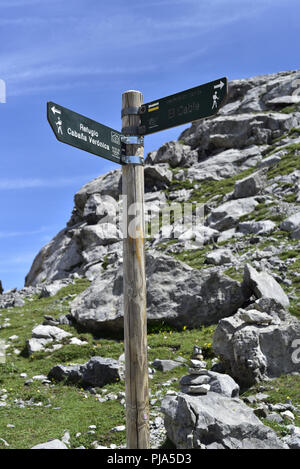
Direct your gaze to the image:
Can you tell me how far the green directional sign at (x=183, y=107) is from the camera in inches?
235

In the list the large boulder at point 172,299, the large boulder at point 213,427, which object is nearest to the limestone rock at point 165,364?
the large boulder at point 172,299

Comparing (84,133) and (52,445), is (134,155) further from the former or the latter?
(52,445)

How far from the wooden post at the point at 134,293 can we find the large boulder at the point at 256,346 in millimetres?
6236

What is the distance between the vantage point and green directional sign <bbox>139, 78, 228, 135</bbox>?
19.6 feet

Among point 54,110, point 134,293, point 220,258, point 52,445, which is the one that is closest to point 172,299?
point 220,258

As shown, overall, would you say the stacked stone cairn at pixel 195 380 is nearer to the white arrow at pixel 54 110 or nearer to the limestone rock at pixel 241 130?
the white arrow at pixel 54 110

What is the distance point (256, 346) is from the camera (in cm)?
1168

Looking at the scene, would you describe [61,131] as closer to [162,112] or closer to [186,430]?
[162,112]

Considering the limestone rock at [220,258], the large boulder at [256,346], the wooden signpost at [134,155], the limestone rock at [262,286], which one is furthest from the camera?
the limestone rock at [220,258]

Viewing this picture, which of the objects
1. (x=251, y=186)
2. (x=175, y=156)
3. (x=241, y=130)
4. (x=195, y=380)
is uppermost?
(x=241, y=130)

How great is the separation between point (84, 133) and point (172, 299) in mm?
12229

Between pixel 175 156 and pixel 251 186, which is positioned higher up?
pixel 175 156

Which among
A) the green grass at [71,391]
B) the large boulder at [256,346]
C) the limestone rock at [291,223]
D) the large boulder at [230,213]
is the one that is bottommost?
the green grass at [71,391]
